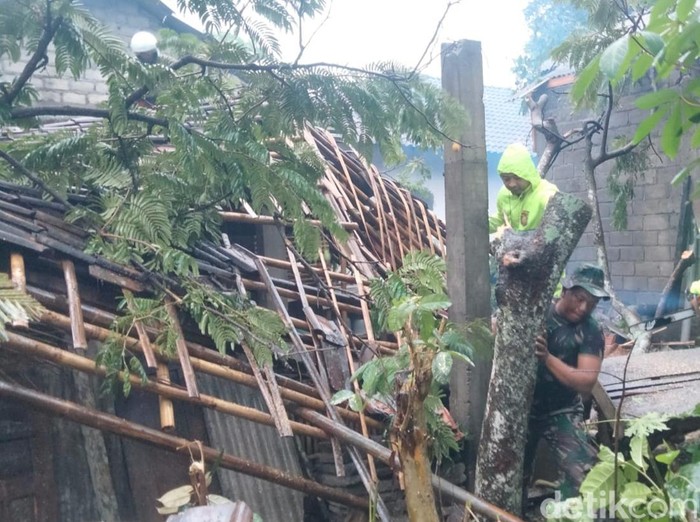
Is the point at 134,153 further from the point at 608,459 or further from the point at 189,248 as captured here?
the point at 608,459

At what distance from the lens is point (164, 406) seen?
142 inches

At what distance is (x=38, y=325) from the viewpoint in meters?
3.64

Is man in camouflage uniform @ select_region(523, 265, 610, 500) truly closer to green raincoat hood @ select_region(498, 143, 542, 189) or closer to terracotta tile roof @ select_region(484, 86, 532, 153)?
green raincoat hood @ select_region(498, 143, 542, 189)

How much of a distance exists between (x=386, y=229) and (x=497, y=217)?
1346 millimetres

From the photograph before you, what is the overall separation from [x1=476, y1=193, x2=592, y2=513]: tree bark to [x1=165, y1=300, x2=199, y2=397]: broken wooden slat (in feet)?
5.06

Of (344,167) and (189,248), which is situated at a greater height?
(344,167)

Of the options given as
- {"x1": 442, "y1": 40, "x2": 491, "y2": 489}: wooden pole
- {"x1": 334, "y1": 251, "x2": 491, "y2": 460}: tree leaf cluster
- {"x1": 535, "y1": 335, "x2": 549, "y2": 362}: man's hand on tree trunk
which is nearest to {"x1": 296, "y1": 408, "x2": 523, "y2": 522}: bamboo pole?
{"x1": 334, "y1": 251, "x2": 491, "y2": 460}: tree leaf cluster

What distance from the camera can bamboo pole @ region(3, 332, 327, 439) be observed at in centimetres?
326

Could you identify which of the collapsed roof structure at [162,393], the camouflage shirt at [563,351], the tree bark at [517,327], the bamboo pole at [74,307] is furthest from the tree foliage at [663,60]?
the bamboo pole at [74,307]

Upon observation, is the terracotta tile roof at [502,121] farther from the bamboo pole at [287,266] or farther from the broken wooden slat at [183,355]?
the broken wooden slat at [183,355]

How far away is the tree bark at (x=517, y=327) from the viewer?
10.7ft

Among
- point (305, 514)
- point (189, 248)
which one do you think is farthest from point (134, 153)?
point (305, 514)

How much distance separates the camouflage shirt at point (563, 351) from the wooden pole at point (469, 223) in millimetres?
439

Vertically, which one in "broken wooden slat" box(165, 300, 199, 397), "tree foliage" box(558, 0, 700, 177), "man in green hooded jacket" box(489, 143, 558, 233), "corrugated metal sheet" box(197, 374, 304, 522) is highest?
"tree foliage" box(558, 0, 700, 177)
